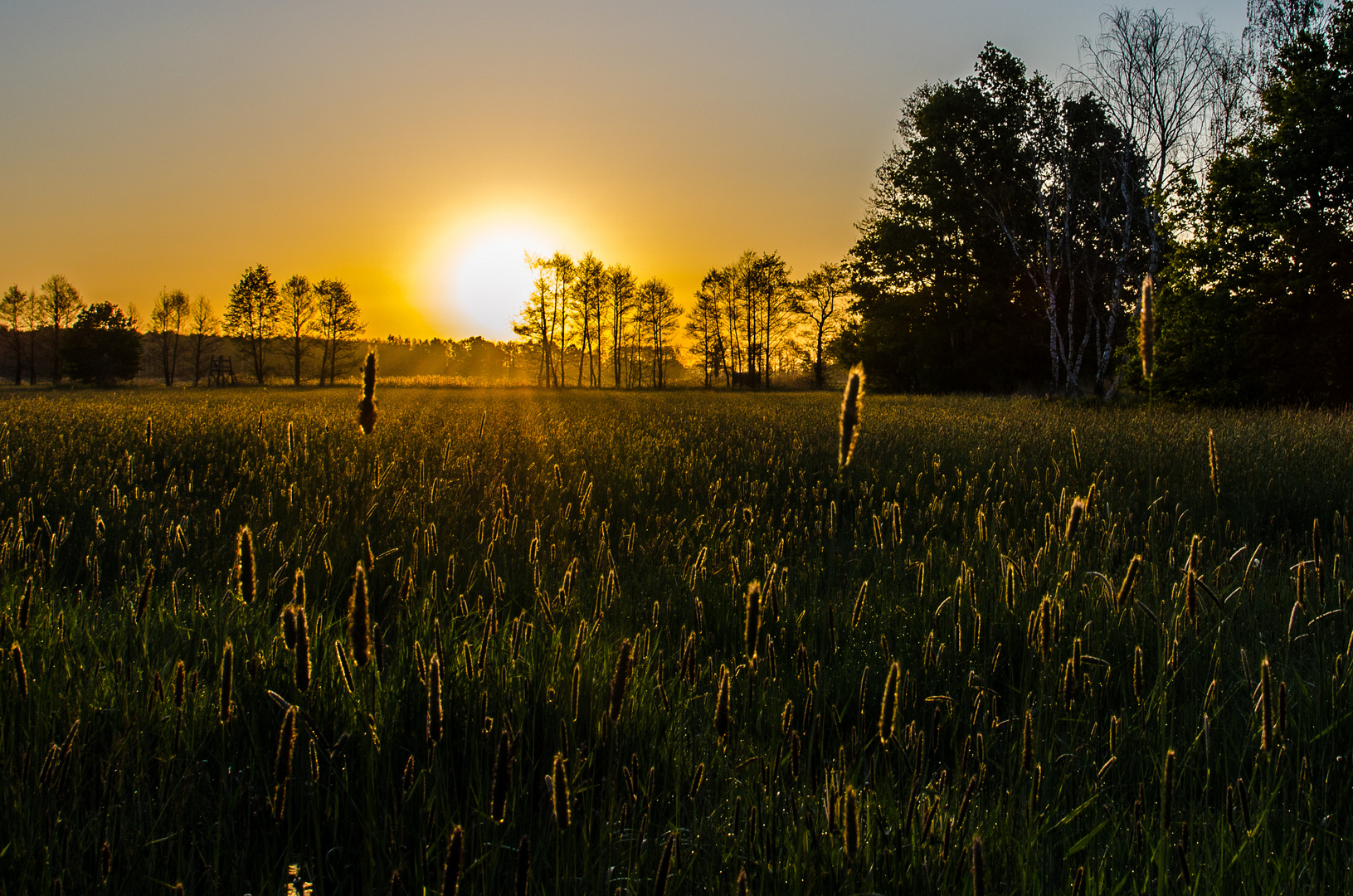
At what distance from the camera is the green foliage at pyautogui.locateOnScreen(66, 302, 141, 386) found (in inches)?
2477

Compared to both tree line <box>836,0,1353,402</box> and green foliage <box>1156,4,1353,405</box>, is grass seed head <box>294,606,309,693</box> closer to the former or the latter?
tree line <box>836,0,1353,402</box>

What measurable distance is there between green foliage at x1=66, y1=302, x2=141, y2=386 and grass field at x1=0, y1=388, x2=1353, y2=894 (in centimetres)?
7765

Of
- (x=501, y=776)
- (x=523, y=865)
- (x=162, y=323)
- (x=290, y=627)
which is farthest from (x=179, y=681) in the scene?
(x=162, y=323)

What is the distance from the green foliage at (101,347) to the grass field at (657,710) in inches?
3057

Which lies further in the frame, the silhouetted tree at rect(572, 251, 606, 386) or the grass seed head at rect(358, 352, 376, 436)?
the silhouetted tree at rect(572, 251, 606, 386)

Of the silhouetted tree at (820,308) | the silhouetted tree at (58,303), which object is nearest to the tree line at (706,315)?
the silhouetted tree at (820,308)

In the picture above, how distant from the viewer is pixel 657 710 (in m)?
1.84

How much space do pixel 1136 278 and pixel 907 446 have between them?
92.5ft

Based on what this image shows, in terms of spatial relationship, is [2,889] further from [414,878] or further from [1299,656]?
[1299,656]

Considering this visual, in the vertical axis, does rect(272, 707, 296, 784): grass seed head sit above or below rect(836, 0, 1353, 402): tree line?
below

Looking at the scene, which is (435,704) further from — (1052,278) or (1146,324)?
(1052,278)

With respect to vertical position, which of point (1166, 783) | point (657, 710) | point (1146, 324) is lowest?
point (657, 710)

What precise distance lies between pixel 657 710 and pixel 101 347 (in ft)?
271

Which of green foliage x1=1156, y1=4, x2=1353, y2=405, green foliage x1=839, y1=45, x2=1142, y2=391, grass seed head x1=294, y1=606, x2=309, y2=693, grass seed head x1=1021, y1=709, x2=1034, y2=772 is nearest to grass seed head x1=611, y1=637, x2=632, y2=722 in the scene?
grass seed head x1=294, y1=606, x2=309, y2=693
